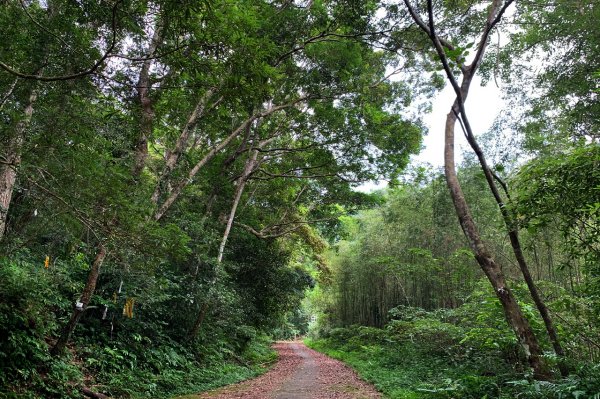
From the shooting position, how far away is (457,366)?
776 centimetres

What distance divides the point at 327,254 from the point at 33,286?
14515mm

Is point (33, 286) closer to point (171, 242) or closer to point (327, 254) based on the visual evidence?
point (171, 242)

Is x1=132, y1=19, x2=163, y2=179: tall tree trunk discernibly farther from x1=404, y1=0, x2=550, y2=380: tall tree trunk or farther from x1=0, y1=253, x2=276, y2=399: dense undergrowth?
x1=404, y1=0, x2=550, y2=380: tall tree trunk

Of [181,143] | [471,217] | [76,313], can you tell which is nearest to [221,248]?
[181,143]

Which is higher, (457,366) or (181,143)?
(181,143)

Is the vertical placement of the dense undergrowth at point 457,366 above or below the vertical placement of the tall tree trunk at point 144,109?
below

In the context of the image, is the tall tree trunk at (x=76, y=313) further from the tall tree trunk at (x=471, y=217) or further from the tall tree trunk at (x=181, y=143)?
the tall tree trunk at (x=471, y=217)

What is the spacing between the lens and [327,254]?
18.5 metres

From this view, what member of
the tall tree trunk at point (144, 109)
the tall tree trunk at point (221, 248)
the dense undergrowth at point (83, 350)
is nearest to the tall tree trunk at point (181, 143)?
the tall tree trunk at point (144, 109)

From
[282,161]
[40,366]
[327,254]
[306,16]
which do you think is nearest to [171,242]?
[40,366]

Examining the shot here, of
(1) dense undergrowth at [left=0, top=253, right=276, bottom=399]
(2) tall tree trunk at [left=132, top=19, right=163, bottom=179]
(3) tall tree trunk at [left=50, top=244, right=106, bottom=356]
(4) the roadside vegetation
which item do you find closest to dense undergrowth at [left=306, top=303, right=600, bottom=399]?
(4) the roadside vegetation

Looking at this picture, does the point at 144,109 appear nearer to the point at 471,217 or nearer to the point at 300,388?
the point at 471,217

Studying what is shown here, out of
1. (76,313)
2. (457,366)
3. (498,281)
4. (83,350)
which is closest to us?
(498,281)

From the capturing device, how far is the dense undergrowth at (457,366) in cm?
393
